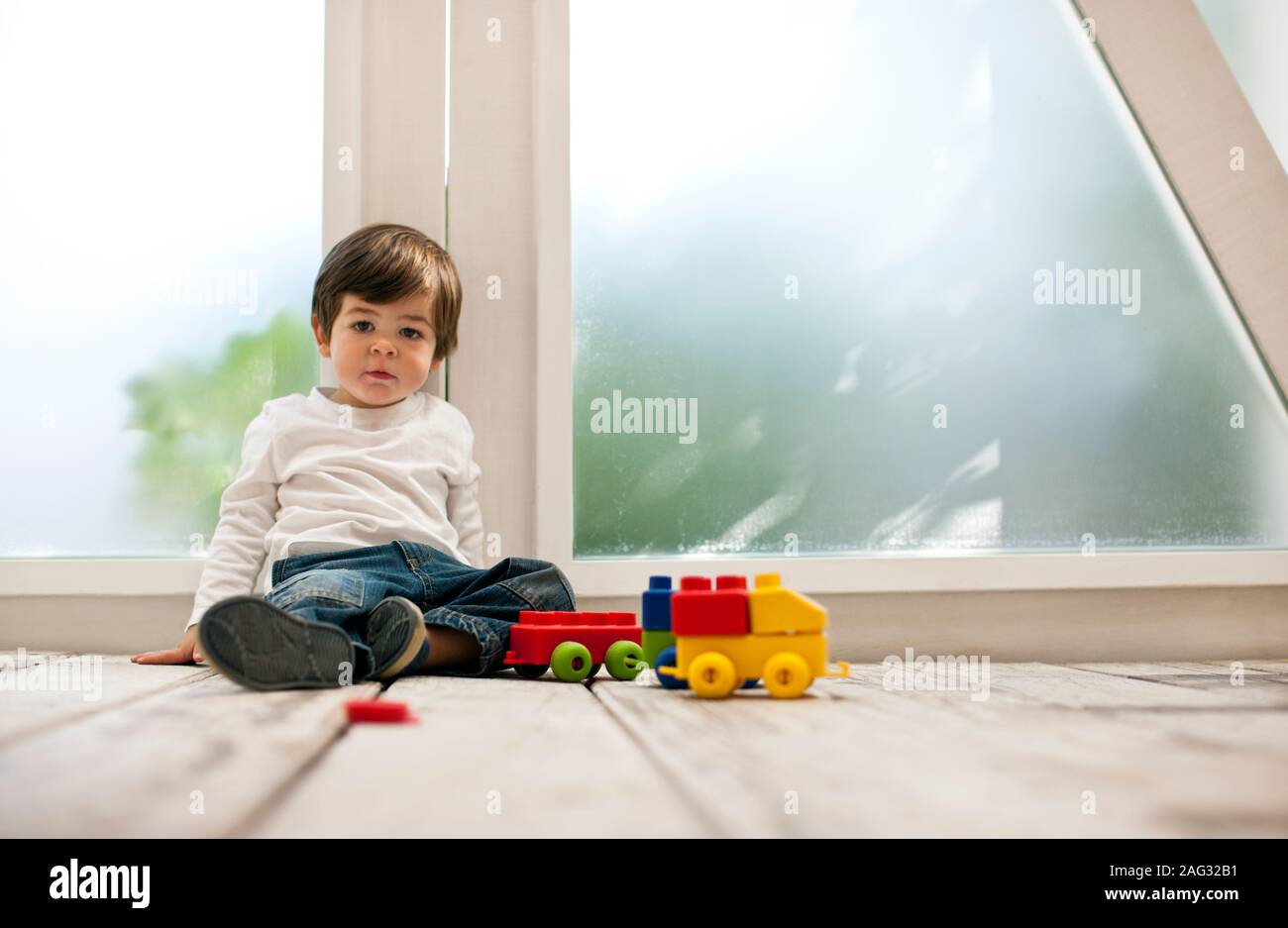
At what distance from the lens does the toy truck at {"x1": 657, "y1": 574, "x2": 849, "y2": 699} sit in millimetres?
1129

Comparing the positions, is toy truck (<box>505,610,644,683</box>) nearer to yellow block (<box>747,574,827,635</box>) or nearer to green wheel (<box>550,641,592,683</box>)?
green wheel (<box>550,641,592,683</box>)

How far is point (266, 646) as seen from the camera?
1097 millimetres

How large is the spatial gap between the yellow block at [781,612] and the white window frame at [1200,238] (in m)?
0.66

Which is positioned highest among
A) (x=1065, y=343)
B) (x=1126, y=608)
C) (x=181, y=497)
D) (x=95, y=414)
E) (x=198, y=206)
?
(x=198, y=206)

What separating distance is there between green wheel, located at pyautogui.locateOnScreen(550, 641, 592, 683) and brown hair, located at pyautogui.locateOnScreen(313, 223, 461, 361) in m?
0.65

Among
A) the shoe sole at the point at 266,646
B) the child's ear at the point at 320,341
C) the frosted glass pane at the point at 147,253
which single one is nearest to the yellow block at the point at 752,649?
the shoe sole at the point at 266,646

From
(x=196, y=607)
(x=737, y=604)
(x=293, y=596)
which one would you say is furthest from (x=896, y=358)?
(x=196, y=607)

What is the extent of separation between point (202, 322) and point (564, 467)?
2.42 ft

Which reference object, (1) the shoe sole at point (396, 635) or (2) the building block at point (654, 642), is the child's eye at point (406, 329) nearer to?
(1) the shoe sole at point (396, 635)

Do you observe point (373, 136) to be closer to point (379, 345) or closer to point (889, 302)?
point (379, 345)

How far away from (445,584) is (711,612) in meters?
0.56

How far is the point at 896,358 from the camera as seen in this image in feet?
6.28

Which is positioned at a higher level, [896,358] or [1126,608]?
[896,358]
